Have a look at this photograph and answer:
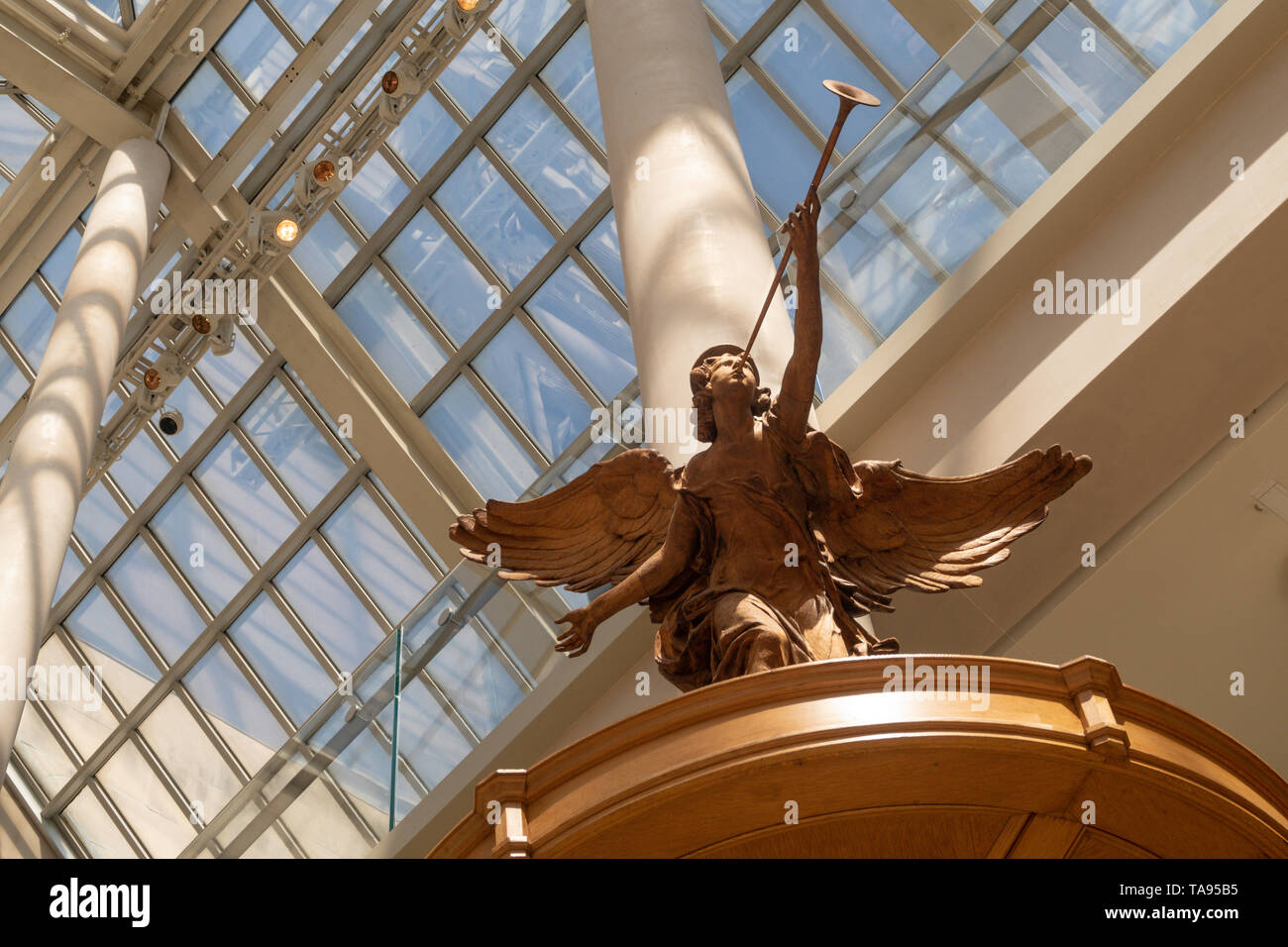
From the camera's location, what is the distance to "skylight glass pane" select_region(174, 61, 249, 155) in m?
Result: 14.1

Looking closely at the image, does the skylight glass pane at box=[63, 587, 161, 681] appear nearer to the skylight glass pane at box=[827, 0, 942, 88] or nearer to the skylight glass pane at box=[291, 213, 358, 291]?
the skylight glass pane at box=[291, 213, 358, 291]

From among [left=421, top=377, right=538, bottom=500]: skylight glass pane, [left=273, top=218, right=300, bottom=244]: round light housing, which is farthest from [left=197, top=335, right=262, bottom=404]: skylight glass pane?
[left=273, top=218, right=300, bottom=244]: round light housing

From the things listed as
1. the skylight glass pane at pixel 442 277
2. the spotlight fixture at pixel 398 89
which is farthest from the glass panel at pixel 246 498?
the spotlight fixture at pixel 398 89

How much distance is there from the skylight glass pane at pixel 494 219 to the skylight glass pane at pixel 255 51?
2.04m

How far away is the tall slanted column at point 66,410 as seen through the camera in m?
8.99

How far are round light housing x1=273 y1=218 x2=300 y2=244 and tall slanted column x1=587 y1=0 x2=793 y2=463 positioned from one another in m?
5.88

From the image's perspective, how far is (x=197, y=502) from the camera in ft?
52.7

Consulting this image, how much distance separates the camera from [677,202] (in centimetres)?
623

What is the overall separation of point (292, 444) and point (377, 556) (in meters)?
1.60

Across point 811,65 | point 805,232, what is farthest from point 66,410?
point 805,232

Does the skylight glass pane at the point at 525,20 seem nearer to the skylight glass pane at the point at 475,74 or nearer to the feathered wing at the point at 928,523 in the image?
the skylight glass pane at the point at 475,74

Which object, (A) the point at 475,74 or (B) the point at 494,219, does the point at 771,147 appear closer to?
(B) the point at 494,219

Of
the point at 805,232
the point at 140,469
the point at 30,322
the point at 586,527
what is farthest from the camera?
the point at 140,469
